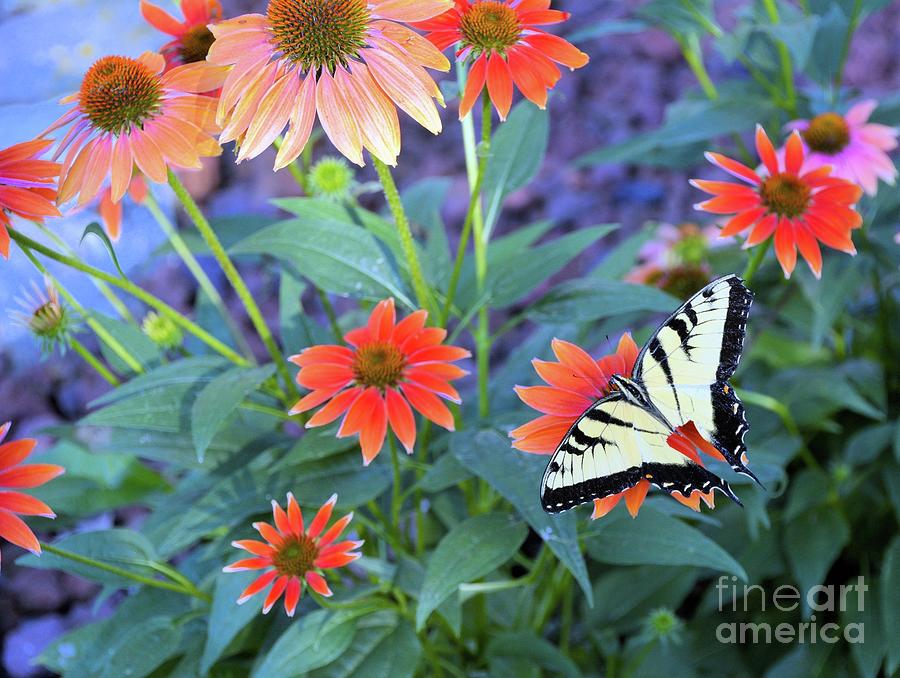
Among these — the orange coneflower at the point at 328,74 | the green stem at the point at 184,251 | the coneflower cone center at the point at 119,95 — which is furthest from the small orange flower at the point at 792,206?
the green stem at the point at 184,251

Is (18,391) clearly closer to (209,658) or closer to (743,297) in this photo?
(209,658)

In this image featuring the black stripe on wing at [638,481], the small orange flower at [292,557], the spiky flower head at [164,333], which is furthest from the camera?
the spiky flower head at [164,333]

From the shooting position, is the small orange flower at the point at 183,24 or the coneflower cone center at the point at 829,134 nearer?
the small orange flower at the point at 183,24

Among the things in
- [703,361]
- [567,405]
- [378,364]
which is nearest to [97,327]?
[378,364]

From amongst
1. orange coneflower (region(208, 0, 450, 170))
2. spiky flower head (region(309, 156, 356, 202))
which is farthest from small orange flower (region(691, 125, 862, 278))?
spiky flower head (region(309, 156, 356, 202))

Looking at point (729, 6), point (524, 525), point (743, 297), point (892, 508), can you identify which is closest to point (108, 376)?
point (524, 525)

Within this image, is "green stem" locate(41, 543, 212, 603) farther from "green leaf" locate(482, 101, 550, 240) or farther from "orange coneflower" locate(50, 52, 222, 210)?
"green leaf" locate(482, 101, 550, 240)

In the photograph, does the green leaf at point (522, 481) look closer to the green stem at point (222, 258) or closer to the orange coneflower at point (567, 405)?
the orange coneflower at point (567, 405)
